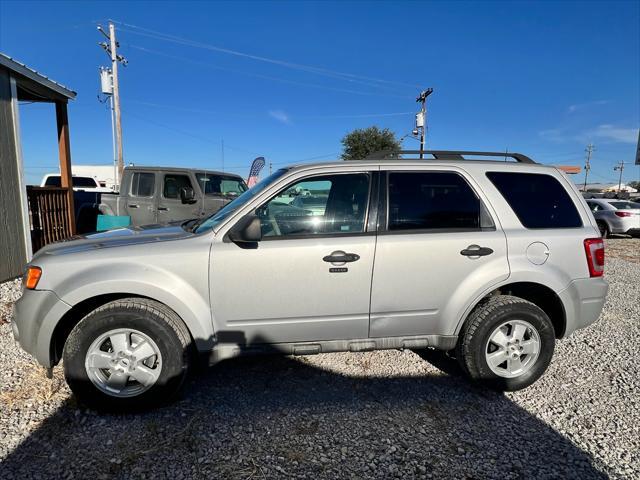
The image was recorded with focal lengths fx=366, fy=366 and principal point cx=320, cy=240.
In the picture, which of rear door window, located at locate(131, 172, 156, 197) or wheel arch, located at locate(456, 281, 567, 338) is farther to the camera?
rear door window, located at locate(131, 172, 156, 197)

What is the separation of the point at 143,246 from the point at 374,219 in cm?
170

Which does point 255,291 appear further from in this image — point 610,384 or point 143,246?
point 610,384

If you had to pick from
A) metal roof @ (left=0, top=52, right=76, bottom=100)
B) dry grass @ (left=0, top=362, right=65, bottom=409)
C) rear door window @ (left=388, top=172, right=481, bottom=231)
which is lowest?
dry grass @ (left=0, top=362, right=65, bottom=409)

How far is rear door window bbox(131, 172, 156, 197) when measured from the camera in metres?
7.91

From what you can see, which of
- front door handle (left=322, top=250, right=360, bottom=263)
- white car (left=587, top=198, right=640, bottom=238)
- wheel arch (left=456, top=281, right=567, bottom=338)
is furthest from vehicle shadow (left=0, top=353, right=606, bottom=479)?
white car (left=587, top=198, right=640, bottom=238)

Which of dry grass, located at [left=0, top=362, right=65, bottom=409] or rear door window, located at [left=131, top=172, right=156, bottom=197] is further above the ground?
rear door window, located at [left=131, top=172, right=156, bottom=197]

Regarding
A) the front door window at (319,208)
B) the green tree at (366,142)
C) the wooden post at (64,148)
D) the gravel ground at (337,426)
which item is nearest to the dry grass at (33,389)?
the gravel ground at (337,426)

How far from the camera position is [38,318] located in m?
2.50

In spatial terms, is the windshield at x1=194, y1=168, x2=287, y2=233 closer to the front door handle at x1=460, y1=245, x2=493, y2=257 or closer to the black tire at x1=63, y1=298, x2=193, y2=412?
the black tire at x1=63, y1=298, x2=193, y2=412

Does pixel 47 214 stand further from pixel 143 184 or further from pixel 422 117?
pixel 422 117

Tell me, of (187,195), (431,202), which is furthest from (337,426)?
(187,195)

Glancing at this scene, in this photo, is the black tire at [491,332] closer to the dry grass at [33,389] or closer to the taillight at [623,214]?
the dry grass at [33,389]

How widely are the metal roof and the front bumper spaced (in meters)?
5.18

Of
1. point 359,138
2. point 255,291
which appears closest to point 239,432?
point 255,291
